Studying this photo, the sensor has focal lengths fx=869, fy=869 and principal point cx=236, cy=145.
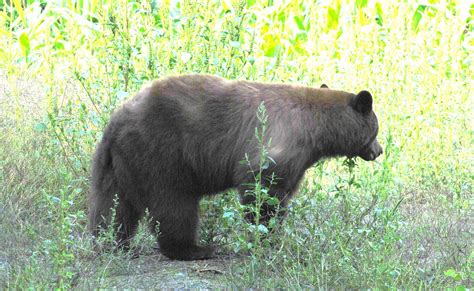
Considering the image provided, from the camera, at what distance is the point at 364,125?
5820 millimetres

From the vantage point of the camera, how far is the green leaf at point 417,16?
9.75 metres

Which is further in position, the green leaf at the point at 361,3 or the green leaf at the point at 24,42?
the green leaf at the point at 361,3

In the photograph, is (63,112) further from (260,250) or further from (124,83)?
(260,250)

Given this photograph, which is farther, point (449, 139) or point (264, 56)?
point (264, 56)

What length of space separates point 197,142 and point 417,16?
5.17 metres

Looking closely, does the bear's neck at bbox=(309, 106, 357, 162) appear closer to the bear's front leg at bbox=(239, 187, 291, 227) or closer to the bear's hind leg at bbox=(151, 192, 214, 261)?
the bear's front leg at bbox=(239, 187, 291, 227)

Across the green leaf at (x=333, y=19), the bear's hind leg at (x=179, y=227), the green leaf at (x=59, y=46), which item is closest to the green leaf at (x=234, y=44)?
the bear's hind leg at (x=179, y=227)

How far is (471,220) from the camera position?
20.5 feet

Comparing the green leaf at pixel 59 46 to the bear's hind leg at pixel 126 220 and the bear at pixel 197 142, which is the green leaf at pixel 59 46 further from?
the bear's hind leg at pixel 126 220

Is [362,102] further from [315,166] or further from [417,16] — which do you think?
[417,16]

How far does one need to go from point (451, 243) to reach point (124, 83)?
2708 millimetres

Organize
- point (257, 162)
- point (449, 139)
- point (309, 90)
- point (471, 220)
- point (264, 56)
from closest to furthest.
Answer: point (257, 162) < point (309, 90) < point (471, 220) < point (449, 139) < point (264, 56)

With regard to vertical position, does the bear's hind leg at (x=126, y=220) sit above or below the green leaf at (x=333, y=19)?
below

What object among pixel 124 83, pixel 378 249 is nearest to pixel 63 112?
pixel 124 83
